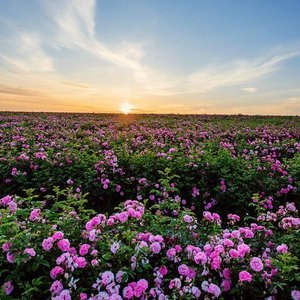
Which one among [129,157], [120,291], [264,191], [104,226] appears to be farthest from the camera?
[129,157]

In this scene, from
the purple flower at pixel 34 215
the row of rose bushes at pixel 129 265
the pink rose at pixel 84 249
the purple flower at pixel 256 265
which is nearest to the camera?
the row of rose bushes at pixel 129 265

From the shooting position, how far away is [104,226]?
138 inches

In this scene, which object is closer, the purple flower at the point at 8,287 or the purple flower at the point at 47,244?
the purple flower at the point at 8,287

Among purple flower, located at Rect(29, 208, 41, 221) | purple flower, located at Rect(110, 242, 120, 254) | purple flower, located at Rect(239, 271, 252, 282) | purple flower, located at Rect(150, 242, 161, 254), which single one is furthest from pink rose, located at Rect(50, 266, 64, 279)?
purple flower, located at Rect(239, 271, 252, 282)

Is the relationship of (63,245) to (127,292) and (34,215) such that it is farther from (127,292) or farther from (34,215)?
(127,292)

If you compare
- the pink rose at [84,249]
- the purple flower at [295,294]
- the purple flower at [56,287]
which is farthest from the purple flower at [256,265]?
the purple flower at [56,287]

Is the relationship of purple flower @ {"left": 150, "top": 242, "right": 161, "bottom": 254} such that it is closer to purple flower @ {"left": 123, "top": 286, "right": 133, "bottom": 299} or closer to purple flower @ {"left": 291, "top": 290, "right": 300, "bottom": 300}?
purple flower @ {"left": 123, "top": 286, "right": 133, "bottom": 299}

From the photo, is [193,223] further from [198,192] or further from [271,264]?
→ [198,192]

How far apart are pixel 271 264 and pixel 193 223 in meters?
1.00

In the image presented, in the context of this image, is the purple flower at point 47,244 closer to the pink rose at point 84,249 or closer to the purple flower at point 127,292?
the pink rose at point 84,249

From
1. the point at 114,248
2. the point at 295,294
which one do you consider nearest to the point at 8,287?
the point at 114,248

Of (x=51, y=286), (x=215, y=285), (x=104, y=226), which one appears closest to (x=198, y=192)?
(x=104, y=226)

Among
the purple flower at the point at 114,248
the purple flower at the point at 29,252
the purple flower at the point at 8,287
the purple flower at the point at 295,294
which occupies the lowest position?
the purple flower at the point at 295,294

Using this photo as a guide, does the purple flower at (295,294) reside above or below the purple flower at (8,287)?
below
